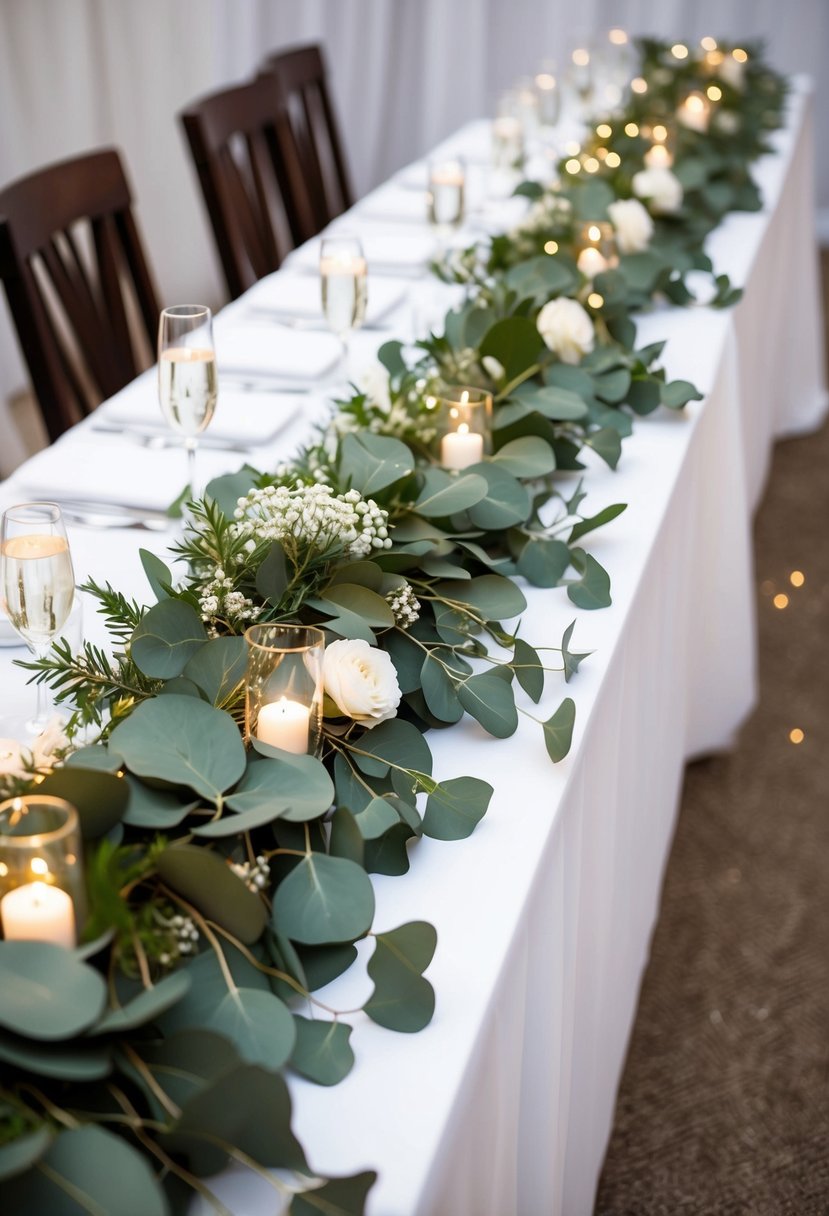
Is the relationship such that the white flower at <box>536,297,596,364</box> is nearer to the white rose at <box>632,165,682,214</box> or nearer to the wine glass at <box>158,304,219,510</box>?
the wine glass at <box>158,304,219,510</box>

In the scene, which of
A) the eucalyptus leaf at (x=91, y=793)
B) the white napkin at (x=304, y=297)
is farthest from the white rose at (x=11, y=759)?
the white napkin at (x=304, y=297)

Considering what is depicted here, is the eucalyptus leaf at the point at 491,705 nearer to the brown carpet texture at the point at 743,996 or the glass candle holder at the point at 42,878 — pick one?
the glass candle holder at the point at 42,878

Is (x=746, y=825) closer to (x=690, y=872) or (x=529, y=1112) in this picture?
(x=690, y=872)

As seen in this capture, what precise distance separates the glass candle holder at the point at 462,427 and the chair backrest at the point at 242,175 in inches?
53.8

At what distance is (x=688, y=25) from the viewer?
6.04m

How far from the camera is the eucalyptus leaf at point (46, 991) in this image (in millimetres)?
609

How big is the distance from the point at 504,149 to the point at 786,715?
49.6 inches

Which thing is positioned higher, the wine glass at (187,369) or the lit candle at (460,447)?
the wine glass at (187,369)

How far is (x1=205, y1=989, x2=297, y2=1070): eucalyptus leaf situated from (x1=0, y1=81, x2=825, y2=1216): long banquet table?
4 cm

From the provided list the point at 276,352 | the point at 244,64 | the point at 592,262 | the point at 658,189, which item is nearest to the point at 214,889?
the point at 276,352

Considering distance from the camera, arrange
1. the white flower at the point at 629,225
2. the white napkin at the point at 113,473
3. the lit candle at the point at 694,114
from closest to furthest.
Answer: the white napkin at the point at 113,473 < the white flower at the point at 629,225 < the lit candle at the point at 694,114

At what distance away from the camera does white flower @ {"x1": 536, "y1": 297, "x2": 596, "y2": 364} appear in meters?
1.59

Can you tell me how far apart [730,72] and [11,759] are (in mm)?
3044

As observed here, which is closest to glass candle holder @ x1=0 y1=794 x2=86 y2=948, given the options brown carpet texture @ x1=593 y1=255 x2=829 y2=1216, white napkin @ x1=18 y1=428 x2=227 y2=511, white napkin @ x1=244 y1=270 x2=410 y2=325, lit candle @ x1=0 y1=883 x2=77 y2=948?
lit candle @ x1=0 y1=883 x2=77 y2=948
